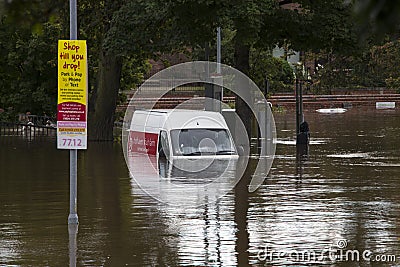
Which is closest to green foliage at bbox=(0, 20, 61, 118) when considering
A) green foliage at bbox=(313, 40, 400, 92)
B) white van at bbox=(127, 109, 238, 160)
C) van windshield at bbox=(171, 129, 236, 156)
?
green foliage at bbox=(313, 40, 400, 92)

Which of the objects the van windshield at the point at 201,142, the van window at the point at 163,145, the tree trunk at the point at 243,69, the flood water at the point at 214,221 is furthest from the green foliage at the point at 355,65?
the van window at the point at 163,145

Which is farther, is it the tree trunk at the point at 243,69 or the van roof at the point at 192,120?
the tree trunk at the point at 243,69

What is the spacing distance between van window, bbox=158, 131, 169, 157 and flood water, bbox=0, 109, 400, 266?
50.6 inches

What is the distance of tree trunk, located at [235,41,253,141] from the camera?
35562 millimetres

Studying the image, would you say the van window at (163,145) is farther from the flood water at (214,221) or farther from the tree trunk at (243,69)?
the tree trunk at (243,69)

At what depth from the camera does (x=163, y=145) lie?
1075 inches

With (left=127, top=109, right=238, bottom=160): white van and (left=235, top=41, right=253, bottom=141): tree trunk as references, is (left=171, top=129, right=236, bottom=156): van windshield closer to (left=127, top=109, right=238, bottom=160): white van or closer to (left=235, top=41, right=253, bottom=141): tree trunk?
(left=127, top=109, right=238, bottom=160): white van

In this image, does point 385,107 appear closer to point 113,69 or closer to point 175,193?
point 113,69

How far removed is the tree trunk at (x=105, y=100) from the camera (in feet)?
136

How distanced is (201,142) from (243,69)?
30.2ft

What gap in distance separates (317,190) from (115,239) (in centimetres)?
755

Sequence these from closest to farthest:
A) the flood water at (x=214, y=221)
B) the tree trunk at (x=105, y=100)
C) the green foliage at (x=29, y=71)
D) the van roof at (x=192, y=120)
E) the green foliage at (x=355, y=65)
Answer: the flood water at (x=214, y=221) → the van roof at (x=192, y=120) → the tree trunk at (x=105, y=100) → the green foliage at (x=355, y=65) → the green foliage at (x=29, y=71)

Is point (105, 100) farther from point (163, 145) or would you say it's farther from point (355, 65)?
point (163, 145)

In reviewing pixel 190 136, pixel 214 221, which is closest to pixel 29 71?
pixel 190 136
